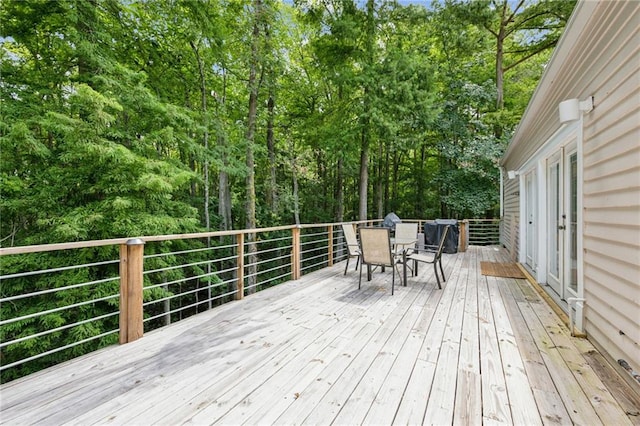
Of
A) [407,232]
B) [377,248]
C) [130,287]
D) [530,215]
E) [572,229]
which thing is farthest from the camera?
[407,232]

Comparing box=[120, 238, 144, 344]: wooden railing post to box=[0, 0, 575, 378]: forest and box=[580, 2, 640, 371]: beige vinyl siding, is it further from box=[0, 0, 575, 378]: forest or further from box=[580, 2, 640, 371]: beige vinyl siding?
box=[580, 2, 640, 371]: beige vinyl siding

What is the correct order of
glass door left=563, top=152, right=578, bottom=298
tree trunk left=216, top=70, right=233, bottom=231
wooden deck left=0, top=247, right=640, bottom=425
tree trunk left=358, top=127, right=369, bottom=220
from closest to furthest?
wooden deck left=0, top=247, right=640, bottom=425 < glass door left=563, top=152, right=578, bottom=298 < tree trunk left=216, top=70, right=233, bottom=231 < tree trunk left=358, top=127, right=369, bottom=220

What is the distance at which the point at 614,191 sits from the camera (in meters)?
2.11

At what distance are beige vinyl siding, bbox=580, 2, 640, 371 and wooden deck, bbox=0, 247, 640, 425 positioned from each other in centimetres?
34

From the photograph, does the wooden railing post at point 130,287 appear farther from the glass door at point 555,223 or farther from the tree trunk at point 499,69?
the tree trunk at point 499,69

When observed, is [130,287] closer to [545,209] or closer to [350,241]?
[350,241]

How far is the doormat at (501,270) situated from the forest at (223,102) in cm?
427

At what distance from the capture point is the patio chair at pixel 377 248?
159 inches

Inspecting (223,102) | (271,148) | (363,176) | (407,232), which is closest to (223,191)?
(271,148)

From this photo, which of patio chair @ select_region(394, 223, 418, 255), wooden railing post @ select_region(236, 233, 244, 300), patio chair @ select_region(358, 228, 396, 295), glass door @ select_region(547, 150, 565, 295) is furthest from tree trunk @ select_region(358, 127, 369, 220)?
wooden railing post @ select_region(236, 233, 244, 300)

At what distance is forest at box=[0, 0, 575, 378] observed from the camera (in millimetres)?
5023

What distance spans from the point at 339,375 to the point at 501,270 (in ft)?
16.3

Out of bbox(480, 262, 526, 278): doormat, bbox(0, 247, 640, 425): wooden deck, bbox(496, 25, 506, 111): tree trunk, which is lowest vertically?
bbox(0, 247, 640, 425): wooden deck

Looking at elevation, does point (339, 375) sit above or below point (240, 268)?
below
